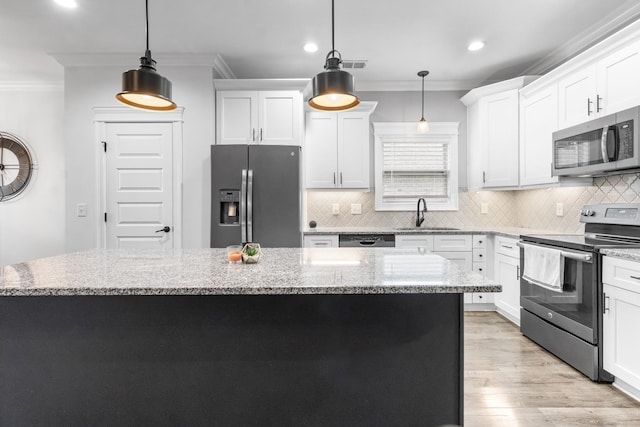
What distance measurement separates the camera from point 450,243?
3.81m

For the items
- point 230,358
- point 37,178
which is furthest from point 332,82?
point 37,178

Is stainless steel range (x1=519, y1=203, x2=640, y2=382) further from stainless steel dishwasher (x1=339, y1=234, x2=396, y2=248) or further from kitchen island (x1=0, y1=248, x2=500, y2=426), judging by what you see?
kitchen island (x1=0, y1=248, x2=500, y2=426)

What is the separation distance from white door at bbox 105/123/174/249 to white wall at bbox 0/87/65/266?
4.53 feet

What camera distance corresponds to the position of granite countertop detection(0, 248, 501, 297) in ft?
4.08

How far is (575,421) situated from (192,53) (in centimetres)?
416

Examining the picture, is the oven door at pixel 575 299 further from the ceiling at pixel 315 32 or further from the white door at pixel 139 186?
the white door at pixel 139 186

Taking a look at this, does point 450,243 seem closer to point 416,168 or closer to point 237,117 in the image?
point 416,168

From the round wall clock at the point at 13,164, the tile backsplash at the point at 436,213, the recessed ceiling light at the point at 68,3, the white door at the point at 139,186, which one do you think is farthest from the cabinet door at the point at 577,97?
the round wall clock at the point at 13,164

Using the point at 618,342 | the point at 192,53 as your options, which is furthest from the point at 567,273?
the point at 192,53

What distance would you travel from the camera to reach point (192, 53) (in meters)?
3.51

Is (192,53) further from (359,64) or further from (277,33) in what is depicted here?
(359,64)

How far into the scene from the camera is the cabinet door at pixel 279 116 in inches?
148

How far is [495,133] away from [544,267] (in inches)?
69.5

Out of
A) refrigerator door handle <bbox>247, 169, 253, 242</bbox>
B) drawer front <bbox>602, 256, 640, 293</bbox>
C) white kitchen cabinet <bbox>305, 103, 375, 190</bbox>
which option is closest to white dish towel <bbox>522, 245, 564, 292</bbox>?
drawer front <bbox>602, 256, 640, 293</bbox>
